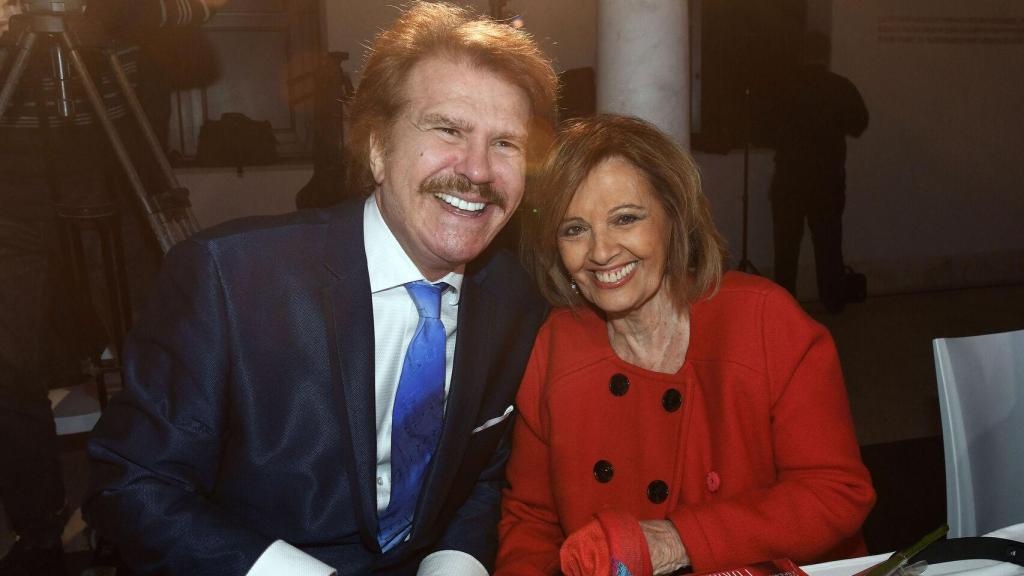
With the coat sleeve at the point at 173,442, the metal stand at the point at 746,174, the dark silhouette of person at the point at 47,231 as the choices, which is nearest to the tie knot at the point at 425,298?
the coat sleeve at the point at 173,442

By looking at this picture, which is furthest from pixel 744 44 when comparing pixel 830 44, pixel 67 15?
pixel 67 15

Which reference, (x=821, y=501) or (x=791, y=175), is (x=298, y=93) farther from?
(x=821, y=501)

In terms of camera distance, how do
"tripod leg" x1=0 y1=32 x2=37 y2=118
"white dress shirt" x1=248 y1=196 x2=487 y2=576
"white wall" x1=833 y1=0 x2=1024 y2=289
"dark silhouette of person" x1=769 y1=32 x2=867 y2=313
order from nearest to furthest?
"white dress shirt" x1=248 y1=196 x2=487 y2=576
"tripod leg" x1=0 y1=32 x2=37 y2=118
"dark silhouette of person" x1=769 y1=32 x2=867 y2=313
"white wall" x1=833 y1=0 x2=1024 y2=289

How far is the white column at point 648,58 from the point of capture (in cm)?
308

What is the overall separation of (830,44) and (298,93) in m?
3.99

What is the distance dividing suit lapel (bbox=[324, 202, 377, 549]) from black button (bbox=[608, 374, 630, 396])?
0.49m

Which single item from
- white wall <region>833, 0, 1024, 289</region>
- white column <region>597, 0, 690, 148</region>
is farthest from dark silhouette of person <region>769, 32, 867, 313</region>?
white column <region>597, 0, 690, 148</region>

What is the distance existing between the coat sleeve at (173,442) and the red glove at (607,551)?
1.67 ft

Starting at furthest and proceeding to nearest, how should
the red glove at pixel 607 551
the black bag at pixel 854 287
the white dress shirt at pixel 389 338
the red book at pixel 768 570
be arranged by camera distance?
→ the black bag at pixel 854 287, the white dress shirt at pixel 389 338, the red glove at pixel 607 551, the red book at pixel 768 570

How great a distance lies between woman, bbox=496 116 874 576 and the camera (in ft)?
5.29

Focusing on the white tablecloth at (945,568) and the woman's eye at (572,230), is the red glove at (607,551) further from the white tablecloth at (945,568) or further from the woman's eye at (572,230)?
the woman's eye at (572,230)

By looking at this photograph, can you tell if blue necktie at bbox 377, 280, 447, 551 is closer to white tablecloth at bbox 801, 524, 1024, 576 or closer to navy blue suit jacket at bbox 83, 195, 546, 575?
navy blue suit jacket at bbox 83, 195, 546, 575

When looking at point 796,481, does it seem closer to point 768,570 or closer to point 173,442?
point 768,570

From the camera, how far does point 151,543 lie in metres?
1.44
